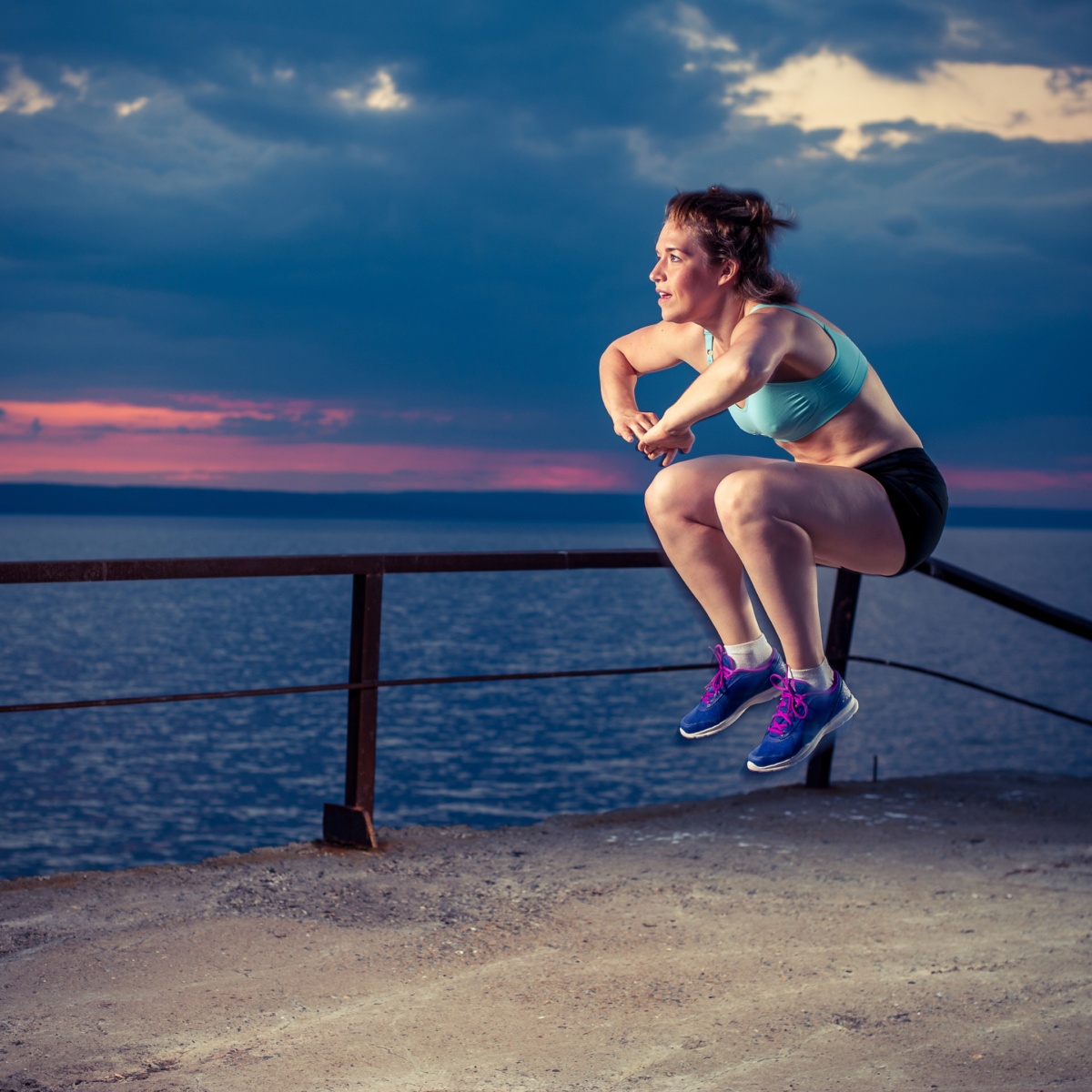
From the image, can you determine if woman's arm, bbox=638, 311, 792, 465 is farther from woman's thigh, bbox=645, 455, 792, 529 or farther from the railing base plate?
the railing base plate

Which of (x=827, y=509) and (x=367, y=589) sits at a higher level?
(x=827, y=509)

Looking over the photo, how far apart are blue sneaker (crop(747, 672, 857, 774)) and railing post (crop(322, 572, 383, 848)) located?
2839 mm

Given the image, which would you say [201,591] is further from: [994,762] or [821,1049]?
[821,1049]

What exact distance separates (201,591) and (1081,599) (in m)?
126

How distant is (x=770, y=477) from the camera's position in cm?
177

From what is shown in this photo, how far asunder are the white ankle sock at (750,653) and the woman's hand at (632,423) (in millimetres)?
431

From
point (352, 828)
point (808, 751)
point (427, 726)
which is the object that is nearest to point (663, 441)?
point (808, 751)

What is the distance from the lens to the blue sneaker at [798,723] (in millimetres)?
1859

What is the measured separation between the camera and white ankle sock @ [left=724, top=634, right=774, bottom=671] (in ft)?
6.72

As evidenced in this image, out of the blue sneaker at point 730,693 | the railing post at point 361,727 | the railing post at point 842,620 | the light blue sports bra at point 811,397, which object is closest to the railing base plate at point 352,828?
the railing post at point 361,727

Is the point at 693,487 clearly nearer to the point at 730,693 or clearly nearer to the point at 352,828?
the point at 730,693

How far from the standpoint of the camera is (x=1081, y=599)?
111438mm

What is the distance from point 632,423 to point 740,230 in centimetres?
43

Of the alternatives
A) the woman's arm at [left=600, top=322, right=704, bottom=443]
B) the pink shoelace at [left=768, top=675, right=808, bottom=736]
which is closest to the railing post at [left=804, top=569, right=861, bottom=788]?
the woman's arm at [left=600, top=322, right=704, bottom=443]
